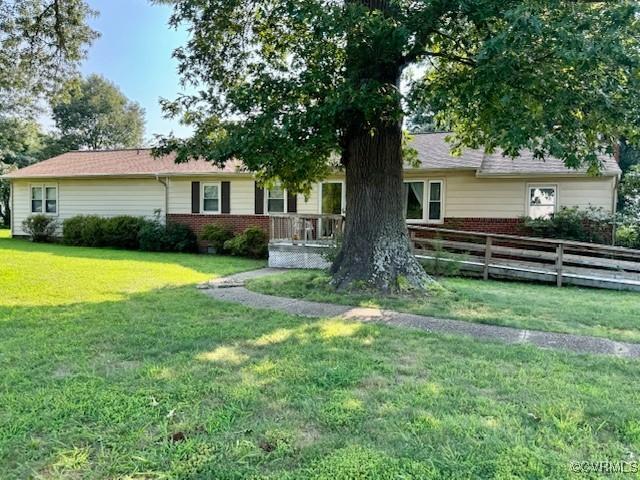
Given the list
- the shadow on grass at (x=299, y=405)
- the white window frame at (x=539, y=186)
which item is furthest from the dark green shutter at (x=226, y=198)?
the shadow on grass at (x=299, y=405)

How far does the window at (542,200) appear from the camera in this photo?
1435 centimetres

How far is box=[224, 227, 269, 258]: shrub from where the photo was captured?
15.9 m

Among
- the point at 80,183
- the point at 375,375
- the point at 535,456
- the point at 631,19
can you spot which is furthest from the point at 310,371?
the point at 80,183

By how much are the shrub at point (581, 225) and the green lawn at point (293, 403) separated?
9776 millimetres

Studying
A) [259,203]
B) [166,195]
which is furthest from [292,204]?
[166,195]

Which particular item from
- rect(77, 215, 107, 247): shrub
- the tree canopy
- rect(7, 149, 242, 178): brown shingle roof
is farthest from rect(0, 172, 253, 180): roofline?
the tree canopy

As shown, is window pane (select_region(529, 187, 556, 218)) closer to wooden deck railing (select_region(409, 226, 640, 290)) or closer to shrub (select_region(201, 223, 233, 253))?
wooden deck railing (select_region(409, 226, 640, 290))

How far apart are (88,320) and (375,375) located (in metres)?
4.11

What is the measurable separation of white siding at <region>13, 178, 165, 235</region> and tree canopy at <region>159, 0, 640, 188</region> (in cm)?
1047

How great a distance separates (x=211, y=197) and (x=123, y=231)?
3.67 m

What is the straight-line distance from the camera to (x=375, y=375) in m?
4.07

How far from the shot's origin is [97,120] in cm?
4438

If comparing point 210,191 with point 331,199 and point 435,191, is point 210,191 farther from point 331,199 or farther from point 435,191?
point 435,191

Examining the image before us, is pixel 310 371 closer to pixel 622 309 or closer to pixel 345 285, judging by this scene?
pixel 345 285
